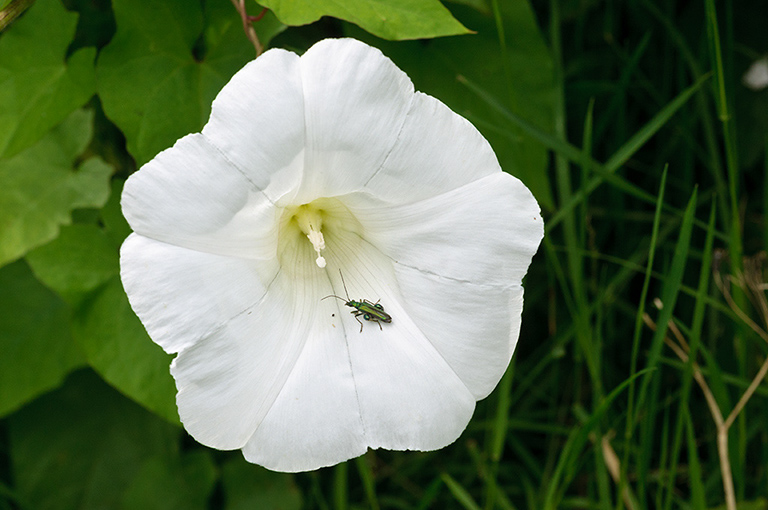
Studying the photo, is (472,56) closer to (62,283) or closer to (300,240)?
(300,240)

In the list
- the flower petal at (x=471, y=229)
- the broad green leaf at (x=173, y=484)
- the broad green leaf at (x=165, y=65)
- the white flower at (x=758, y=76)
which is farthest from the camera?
the white flower at (x=758, y=76)

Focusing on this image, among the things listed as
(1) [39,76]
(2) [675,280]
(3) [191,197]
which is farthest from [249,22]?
(2) [675,280]

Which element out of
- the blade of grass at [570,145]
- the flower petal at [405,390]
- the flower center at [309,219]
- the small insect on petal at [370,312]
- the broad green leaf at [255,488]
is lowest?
the broad green leaf at [255,488]

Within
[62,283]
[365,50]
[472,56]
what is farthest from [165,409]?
[472,56]

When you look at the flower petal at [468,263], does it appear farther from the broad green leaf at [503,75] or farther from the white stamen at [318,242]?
the broad green leaf at [503,75]

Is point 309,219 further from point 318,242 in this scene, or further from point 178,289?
point 178,289

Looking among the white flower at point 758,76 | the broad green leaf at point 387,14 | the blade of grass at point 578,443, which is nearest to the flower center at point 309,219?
the broad green leaf at point 387,14

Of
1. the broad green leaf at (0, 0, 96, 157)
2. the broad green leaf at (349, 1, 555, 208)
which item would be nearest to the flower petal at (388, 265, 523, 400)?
the broad green leaf at (349, 1, 555, 208)

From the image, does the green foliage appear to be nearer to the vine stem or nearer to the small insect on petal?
the vine stem
